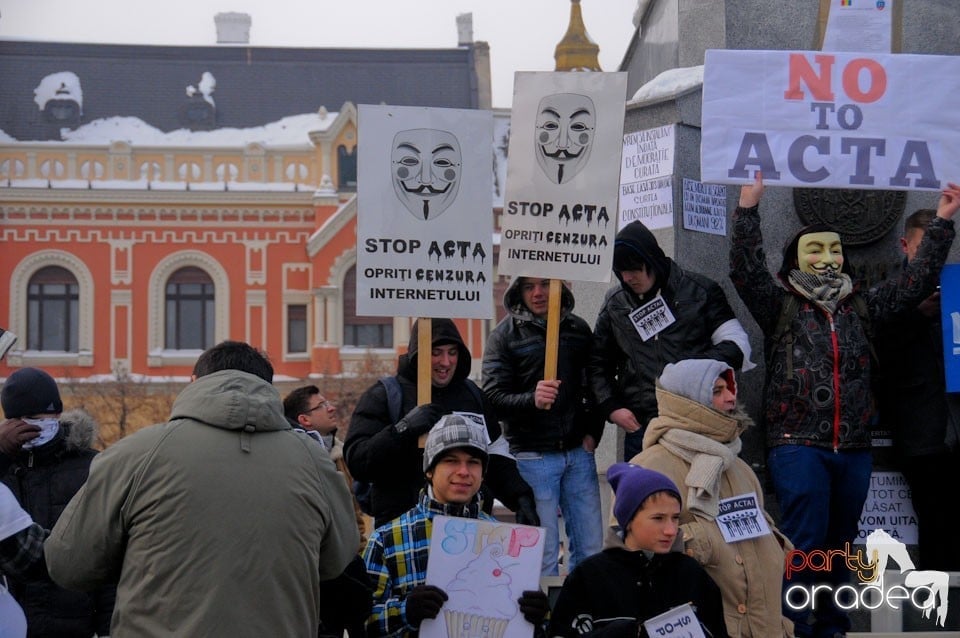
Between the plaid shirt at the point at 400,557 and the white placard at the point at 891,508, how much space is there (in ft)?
9.64

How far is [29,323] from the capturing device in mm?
43844

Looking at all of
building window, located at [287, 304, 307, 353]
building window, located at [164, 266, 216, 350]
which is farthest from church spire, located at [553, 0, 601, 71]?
building window, located at [164, 266, 216, 350]

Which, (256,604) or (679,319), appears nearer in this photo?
(256,604)

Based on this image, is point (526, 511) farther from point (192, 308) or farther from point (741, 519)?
point (192, 308)

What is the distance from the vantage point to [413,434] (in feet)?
18.8

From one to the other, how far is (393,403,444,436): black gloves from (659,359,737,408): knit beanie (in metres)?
0.92

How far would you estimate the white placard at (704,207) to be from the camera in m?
7.38

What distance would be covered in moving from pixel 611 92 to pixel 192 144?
39789 mm

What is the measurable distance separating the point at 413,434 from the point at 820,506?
5.87ft

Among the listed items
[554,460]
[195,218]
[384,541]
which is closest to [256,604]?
[384,541]

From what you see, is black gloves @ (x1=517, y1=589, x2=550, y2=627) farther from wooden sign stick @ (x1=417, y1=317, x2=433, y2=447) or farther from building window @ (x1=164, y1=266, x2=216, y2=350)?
building window @ (x1=164, y1=266, x2=216, y2=350)

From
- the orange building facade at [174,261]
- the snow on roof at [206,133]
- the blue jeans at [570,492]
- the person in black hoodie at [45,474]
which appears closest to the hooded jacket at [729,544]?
the blue jeans at [570,492]

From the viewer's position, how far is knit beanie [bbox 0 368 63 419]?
17.8ft

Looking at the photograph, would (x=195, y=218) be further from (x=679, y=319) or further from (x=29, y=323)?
(x=679, y=319)
